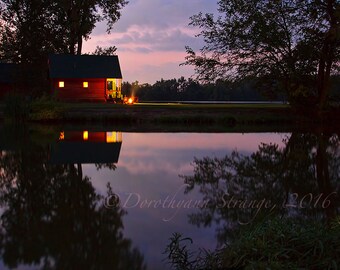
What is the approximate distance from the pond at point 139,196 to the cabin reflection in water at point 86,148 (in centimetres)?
7

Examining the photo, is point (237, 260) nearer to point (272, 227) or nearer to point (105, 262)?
point (272, 227)

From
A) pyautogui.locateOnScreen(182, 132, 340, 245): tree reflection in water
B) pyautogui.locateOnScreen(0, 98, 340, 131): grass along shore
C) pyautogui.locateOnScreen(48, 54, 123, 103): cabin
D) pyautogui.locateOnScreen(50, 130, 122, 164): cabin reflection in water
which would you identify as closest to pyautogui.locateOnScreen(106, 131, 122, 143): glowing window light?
pyautogui.locateOnScreen(50, 130, 122, 164): cabin reflection in water

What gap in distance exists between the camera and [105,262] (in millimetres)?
5910

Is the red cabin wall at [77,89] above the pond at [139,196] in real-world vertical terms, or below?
above

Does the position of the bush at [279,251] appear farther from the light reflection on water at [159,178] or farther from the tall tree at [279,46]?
the tall tree at [279,46]

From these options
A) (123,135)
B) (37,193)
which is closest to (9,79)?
(123,135)

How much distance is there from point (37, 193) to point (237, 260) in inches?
251

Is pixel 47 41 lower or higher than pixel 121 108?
higher

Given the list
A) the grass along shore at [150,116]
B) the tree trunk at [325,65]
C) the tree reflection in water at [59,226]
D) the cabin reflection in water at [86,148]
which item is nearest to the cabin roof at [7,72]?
the grass along shore at [150,116]

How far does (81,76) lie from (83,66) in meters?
1.81

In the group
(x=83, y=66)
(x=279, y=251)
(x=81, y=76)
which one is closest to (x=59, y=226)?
(x=279, y=251)

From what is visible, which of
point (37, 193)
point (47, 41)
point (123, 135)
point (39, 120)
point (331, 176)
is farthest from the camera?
point (47, 41)

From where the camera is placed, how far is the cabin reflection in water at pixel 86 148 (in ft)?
51.3

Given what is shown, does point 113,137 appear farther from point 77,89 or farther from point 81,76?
point 77,89
